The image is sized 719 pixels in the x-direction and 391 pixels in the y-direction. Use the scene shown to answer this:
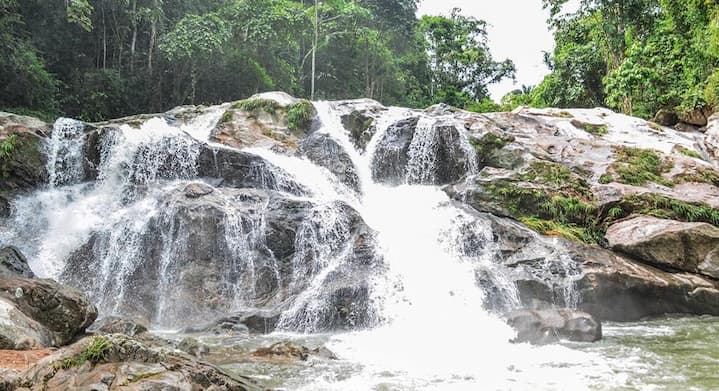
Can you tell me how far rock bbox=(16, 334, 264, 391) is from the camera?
13.8 ft

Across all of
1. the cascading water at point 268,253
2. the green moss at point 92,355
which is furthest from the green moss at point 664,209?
the green moss at point 92,355

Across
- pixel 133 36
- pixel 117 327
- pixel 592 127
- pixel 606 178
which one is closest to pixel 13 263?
pixel 117 327

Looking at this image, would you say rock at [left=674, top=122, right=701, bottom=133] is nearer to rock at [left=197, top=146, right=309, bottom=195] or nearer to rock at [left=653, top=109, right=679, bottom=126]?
rock at [left=653, top=109, right=679, bottom=126]

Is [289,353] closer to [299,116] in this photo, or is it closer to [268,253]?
[268,253]

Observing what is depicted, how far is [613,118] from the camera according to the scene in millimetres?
21500

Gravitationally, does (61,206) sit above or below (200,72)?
below

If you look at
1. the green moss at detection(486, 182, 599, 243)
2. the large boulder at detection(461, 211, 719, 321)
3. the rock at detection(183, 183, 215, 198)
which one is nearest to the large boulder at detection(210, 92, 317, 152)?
the rock at detection(183, 183, 215, 198)

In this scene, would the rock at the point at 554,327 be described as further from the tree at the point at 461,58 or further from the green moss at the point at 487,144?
the tree at the point at 461,58

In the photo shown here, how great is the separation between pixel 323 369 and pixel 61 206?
946cm

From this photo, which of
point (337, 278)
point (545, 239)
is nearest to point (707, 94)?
point (545, 239)

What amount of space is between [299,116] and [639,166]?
11.1 meters

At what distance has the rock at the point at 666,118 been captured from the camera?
22812mm

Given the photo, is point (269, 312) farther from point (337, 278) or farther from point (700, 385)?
point (700, 385)

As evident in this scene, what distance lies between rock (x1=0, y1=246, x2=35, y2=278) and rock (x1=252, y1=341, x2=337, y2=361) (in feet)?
16.7
